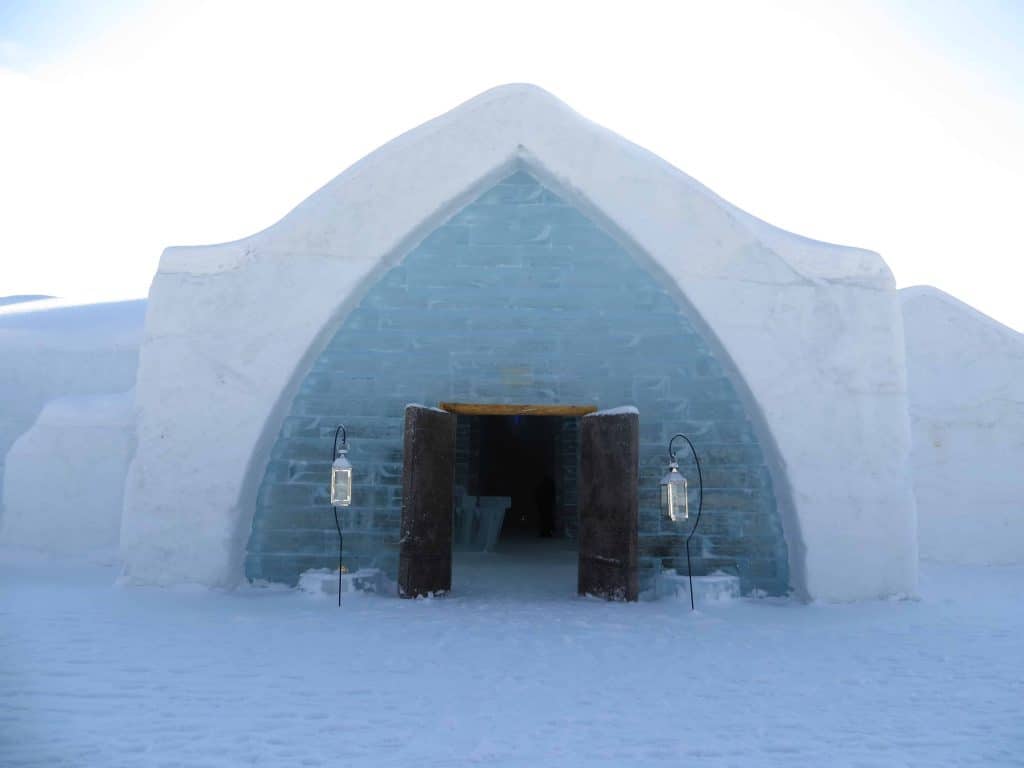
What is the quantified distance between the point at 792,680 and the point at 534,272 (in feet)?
14.4

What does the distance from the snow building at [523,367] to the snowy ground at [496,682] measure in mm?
619

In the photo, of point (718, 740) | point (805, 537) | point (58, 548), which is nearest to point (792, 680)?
point (718, 740)

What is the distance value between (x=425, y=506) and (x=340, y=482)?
0.80 meters

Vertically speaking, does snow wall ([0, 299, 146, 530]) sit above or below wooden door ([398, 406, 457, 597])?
above

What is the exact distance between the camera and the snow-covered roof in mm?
7000

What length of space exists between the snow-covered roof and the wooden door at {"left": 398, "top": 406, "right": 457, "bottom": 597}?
181 cm

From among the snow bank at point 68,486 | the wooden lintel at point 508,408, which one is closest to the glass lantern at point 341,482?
the wooden lintel at point 508,408

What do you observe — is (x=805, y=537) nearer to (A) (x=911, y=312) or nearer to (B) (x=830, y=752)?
(B) (x=830, y=752)

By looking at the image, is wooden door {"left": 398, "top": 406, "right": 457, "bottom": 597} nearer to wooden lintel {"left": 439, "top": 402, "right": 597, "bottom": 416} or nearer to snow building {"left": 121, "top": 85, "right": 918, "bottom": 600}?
snow building {"left": 121, "top": 85, "right": 918, "bottom": 600}

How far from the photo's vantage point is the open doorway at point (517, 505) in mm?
8195

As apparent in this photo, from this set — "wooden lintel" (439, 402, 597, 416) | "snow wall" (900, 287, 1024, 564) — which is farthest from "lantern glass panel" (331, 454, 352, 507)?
"snow wall" (900, 287, 1024, 564)

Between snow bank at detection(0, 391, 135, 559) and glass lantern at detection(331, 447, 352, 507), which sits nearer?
glass lantern at detection(331, 447, 352, 507)

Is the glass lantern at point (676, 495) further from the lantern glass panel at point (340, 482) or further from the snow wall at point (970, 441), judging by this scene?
the snow wall at point (970, 441)

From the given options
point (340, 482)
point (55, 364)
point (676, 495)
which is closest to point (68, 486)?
point (55, 364)
